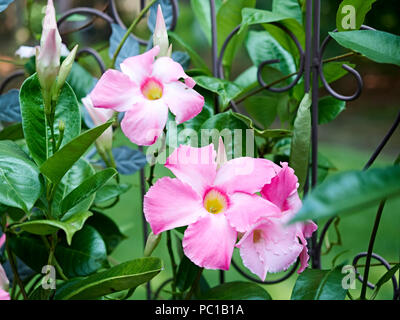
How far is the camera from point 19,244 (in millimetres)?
626

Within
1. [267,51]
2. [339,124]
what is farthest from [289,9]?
[339,124]

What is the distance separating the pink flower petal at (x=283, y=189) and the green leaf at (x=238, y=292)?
0.13 meters

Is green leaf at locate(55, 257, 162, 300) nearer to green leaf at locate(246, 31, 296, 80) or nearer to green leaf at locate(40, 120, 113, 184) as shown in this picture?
green leaf at locate(40, 120, 113, 184)

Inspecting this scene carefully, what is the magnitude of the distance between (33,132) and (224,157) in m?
0.22

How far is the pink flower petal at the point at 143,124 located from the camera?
479 mm

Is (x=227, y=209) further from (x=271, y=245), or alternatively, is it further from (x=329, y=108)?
(x=329, y=108)

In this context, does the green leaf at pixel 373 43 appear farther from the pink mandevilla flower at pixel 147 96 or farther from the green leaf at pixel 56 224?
the green leaf at pixel 56 224

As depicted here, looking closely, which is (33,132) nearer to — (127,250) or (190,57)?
(190,57)

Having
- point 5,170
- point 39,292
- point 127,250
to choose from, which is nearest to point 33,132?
point 5,170

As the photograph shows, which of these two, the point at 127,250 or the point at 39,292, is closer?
the point at 39,292

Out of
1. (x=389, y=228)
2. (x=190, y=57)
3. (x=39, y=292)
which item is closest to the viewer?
(x=39, y=292)

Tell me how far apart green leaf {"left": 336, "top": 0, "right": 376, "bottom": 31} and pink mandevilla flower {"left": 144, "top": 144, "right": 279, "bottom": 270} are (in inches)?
8.9

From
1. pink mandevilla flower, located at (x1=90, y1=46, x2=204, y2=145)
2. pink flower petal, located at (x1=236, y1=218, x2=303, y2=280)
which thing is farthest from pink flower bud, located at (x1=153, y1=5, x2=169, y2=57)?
pink flower petal, located at (x1=236, y1=218, x2=303, y2=280)

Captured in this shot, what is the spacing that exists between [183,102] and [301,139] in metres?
0.14
